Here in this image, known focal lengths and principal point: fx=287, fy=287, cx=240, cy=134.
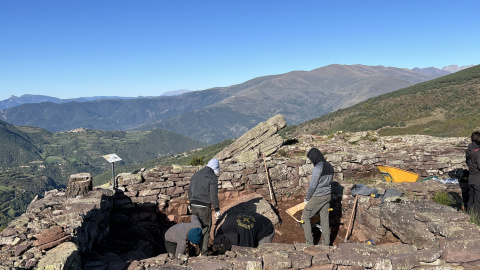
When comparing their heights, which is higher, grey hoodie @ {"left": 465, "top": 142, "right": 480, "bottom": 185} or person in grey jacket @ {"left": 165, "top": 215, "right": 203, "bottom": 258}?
grey hoodie @ {"left": 465, "top": 142, "right": 480, "bottom": 185}

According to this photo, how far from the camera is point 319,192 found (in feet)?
25.8

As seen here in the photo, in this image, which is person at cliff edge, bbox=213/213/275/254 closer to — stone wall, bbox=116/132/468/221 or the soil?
the soil

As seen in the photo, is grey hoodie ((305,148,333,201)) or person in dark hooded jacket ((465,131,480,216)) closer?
person in dark hooded jacket ((465,131,480,216))

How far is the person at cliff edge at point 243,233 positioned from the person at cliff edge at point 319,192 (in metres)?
1.21

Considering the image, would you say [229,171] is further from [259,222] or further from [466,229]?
[466,229]

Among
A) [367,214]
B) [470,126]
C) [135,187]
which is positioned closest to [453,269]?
[367,214]

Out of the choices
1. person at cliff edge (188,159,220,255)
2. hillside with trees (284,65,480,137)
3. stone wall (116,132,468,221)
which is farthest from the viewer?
hillside with trees (284,65,480,137)

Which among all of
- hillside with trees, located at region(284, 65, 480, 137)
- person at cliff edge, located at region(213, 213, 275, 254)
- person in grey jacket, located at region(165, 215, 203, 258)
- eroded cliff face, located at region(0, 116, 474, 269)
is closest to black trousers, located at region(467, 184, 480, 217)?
Answer: eroded cliff face, located at region(0, 116, 474, 269)

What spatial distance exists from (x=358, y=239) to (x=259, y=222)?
3599mm

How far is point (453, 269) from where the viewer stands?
17.0 ft

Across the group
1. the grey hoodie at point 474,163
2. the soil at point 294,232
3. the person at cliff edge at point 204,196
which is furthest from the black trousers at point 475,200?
the person at cliff edge at point 204,196

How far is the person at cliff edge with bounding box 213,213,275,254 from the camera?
6590mm

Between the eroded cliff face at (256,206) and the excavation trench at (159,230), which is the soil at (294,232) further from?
the eroded cliff face at (256,206)

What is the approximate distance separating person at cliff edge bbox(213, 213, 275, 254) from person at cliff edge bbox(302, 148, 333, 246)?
3.99ft
